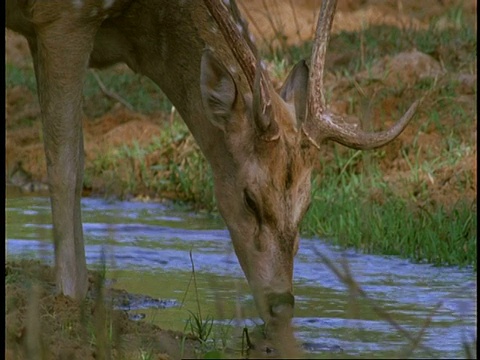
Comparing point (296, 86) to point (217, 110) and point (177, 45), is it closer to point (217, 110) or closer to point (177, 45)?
point (217, 110)

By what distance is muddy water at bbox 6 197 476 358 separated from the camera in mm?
6391

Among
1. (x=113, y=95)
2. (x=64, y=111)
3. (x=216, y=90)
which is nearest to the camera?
(x=216, y=90)

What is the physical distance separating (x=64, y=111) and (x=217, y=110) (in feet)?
2.80

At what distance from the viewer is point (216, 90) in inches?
281

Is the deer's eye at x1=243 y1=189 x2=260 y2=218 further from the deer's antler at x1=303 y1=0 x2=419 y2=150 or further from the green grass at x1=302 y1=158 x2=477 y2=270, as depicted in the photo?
the green grass at x1=302 y1=158 x2=477 y2=270

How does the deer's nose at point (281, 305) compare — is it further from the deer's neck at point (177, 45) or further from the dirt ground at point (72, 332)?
the deer's neck at point (177, 45)

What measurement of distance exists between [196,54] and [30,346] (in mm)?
3498

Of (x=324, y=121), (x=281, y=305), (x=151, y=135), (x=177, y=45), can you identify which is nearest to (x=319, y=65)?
(x=324, y=121)

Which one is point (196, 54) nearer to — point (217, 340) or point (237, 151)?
point (237, 151)

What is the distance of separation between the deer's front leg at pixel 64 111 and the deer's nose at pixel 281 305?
3.82ft

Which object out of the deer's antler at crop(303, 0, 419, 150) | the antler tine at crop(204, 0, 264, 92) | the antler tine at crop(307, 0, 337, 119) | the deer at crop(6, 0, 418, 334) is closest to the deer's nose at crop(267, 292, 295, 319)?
the deer at crop(6, 0, 418, 334)

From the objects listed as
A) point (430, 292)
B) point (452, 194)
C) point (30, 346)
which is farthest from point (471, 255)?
point (30, 346)

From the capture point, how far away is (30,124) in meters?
12.8

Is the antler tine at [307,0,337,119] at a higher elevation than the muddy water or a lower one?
higher
